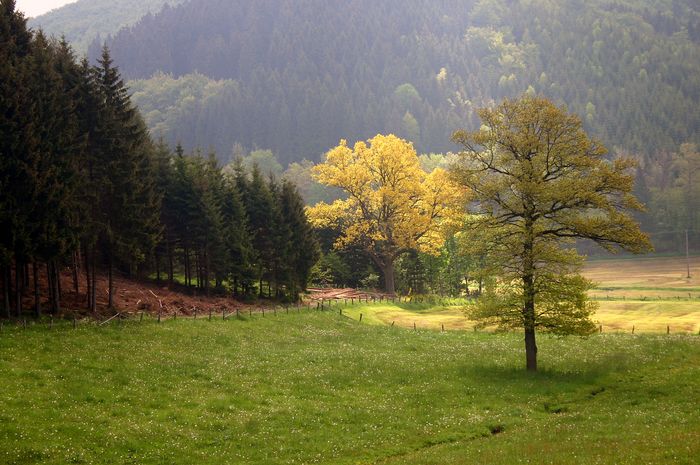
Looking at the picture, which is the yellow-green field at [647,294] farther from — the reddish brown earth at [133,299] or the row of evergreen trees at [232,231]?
the reddish brown earth at [133,299]

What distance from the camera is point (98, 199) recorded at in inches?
1911

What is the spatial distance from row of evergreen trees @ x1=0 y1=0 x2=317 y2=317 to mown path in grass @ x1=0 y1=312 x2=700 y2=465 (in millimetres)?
7459

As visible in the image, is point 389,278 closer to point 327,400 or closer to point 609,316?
point 609,316

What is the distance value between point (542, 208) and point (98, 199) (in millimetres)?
34063

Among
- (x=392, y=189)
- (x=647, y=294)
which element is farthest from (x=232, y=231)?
(x=647, y=294)

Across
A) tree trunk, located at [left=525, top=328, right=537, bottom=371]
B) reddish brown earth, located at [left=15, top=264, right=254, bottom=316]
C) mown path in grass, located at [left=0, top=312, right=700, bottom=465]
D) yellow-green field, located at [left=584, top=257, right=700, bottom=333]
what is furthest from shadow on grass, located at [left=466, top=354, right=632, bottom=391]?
reddish brown earth, located at [left=15, top=264, right=254, bottom=316]

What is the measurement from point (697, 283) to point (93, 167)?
3952 inches

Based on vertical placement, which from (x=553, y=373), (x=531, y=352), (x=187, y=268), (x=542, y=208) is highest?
(x=542, y=208)

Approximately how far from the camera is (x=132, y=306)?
5172 centimetres

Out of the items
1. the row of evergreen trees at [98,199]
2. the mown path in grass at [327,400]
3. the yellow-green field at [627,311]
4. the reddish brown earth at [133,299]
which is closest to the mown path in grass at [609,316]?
the yellow-green field at [627,311]

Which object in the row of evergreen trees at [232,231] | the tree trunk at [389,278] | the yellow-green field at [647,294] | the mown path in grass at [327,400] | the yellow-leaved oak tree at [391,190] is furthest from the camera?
the tree trunk at [389,278]

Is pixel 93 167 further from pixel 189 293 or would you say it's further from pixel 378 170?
pixel 378 170

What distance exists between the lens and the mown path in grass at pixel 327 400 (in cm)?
2309

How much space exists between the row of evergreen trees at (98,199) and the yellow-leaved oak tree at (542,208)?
27.1 m
